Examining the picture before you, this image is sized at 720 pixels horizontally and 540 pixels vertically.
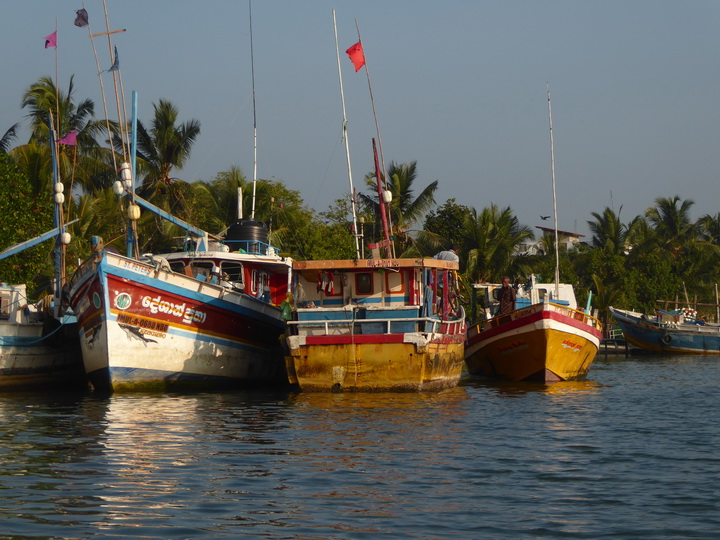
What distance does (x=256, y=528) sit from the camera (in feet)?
32.4

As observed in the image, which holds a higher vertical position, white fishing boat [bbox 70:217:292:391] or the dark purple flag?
the dark purple flag

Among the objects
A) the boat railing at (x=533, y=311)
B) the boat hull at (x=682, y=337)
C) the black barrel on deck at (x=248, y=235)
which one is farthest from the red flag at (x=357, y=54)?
the boat hull at (x=682, y=337)

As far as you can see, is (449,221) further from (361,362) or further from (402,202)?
(361,362)

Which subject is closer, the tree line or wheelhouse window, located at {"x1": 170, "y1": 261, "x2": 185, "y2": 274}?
wheelhouse window, located at {"x1": 170, "y1": 261, "x2": 185, "y2": 274}

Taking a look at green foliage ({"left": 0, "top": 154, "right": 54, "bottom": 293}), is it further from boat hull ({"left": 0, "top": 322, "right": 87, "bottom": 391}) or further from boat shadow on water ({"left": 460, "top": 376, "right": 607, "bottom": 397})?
boat shadow on water ({"left": 460, "top": 376, "right": 607, "bottom": 397})

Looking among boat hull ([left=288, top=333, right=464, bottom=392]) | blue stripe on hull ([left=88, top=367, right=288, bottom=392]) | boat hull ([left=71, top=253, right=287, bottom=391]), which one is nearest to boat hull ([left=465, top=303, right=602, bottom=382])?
boat hull ([left=288, top=333, right=464, bottom=392])

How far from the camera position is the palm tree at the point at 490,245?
51094 mm

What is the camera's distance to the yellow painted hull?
21.8m

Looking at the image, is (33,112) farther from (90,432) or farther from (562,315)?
(90,432)

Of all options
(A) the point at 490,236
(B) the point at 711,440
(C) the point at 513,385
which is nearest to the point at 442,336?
(C) the point at 513,385

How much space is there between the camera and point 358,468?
1308 centimetres

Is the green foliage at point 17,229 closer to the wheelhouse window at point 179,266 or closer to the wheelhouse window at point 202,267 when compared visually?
the wheelhouse window at point 179,266

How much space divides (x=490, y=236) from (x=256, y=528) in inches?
1687

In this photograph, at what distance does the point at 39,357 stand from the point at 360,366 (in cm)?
1005
